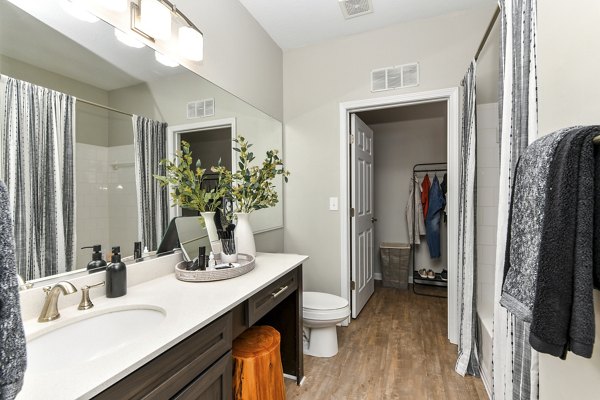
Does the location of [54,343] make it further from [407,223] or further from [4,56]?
[407,223]

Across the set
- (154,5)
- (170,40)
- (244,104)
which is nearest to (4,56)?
(154,5)

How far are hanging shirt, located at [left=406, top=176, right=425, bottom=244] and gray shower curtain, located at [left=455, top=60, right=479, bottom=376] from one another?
5.72 ft

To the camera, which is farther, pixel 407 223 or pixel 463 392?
pixel 407 223

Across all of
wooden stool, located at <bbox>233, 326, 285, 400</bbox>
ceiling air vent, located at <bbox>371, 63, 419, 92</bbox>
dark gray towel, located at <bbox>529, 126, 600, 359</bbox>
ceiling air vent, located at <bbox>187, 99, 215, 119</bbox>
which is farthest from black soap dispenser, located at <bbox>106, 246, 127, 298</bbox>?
ceiling air vent, located at <bbox>371, 63, 419, 92</bbox>

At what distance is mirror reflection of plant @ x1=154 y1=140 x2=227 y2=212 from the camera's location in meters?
1.54

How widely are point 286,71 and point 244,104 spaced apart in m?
0.84

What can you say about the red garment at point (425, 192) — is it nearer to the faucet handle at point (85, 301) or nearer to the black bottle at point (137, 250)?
the black bottle at point (137, 250)

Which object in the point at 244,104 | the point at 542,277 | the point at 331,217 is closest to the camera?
the point at 542,277

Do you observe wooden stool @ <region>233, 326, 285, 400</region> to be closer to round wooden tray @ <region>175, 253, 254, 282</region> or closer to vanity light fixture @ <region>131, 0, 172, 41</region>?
round wooden tray @ <region>175, 253, 254, 282</region>

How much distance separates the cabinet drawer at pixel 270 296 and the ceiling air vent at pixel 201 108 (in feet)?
3.48

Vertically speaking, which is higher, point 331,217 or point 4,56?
point 4,56

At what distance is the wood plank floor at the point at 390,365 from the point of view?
174cm

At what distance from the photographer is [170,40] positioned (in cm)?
155

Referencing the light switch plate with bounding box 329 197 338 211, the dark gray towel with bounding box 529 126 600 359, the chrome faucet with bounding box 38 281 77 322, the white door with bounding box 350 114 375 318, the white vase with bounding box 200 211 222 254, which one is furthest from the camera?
the white door with bounding box 350 114 375 318
